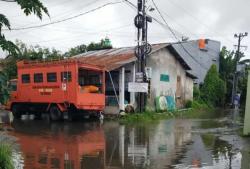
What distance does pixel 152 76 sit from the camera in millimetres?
28328

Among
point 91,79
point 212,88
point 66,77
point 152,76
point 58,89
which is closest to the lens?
point 66,77

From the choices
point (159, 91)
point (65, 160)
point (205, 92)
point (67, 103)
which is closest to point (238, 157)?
point (65, 160)

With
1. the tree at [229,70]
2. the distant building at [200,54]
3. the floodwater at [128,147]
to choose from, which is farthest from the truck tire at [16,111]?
the tree at [229,70]

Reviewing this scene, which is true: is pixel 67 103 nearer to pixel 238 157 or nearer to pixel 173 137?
pixel 173 137

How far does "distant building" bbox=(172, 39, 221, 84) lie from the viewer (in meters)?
43.9

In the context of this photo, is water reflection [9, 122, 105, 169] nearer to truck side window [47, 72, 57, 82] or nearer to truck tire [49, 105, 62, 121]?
truck tire [49, 105, 62, 121]

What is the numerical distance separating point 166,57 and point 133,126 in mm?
10546

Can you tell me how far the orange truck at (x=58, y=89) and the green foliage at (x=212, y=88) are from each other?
18.4 metres

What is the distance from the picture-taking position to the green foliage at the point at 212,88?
40281mm

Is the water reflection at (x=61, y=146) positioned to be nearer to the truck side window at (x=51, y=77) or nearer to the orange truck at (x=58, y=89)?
the orange truck at (x=58, y=89)

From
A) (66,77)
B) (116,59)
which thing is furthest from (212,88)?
(66,77)

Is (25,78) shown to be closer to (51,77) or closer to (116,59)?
(51,77)

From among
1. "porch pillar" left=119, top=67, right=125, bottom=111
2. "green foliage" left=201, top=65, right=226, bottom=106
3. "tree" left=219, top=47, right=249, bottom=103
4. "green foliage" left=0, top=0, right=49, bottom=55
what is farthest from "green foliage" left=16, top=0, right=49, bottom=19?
"tree" left=219, top=47, right=249, bottom=103

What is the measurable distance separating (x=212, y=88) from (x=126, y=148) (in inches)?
1128
